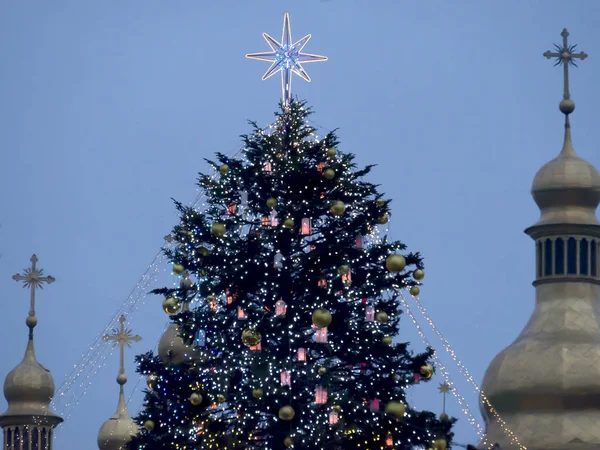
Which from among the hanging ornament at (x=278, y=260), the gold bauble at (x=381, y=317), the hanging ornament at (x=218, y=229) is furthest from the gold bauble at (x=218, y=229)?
the gold bauble at (x=381, y=317)

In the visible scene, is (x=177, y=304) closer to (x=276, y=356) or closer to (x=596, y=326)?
(x=276, y=356)

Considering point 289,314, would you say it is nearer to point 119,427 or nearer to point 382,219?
point 382,219

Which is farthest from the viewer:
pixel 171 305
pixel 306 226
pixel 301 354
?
pixel 171 305

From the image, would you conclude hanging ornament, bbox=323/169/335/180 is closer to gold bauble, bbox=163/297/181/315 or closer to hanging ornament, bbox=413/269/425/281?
hanging ornament, bbox=413/269/425/281

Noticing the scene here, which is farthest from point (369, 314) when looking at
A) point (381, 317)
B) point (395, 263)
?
point (395, 263)

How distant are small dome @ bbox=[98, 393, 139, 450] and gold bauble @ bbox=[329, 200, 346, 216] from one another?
30.2 metres

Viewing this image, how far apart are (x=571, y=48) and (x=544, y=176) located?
4156 mm

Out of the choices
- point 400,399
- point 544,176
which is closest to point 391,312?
point 400,399

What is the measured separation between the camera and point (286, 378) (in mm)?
37844

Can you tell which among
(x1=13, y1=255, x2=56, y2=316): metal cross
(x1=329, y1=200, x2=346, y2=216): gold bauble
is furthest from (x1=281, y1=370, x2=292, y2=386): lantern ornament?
(x1=13, y1=255, x2=56, y2=316): metal cross

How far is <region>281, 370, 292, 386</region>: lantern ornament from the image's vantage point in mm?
37812

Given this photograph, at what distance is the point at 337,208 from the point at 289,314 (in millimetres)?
1925

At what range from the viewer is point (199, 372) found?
128 feet

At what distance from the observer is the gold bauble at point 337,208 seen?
3859 cm
